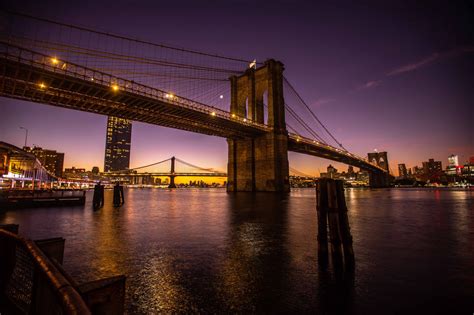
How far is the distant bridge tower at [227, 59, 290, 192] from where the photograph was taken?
40.5 m

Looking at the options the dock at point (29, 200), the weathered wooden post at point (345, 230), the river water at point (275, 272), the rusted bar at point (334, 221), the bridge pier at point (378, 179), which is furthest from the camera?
the bridge pier at point (378, 179)

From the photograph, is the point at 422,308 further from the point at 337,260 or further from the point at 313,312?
the point at 337,260

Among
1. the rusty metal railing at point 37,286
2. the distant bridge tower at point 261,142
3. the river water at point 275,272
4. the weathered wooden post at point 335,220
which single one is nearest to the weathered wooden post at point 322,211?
the weathered wooden post at point 335,220

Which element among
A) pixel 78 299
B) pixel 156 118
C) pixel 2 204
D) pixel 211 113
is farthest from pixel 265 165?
pixel 78 299

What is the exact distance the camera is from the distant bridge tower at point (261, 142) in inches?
1596

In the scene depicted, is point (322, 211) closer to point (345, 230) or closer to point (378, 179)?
point (345, 230)

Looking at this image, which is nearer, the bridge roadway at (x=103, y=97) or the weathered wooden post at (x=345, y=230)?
the weathered wooden post at (x=345, y=230)

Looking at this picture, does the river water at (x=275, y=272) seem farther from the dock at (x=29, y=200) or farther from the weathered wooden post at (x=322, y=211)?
the dock at (x=29, y=200)

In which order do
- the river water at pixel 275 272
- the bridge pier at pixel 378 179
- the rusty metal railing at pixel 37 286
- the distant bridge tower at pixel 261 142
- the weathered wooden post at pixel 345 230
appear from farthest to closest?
the bridge pier at pixel 378 179
the distant bridge tower at pixel 261 142
the weathered wooden post at pixel 345 230
the river water at pixel 275 272
the rusty metal railing at pixel 37 286

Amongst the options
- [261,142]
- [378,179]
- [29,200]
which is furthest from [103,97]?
[378,179]

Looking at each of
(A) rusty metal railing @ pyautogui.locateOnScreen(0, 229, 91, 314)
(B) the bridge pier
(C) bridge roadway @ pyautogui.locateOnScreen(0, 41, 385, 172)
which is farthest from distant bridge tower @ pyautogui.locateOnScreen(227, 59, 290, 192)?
(B) the bridge pier

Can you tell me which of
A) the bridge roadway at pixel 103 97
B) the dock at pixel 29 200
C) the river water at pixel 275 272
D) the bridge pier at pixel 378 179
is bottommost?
the river water at pixel 275 272

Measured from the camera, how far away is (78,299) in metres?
1.13

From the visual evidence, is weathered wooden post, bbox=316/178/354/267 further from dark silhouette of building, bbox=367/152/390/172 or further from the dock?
dark silhouette of building, bbox=367/152/390/172
